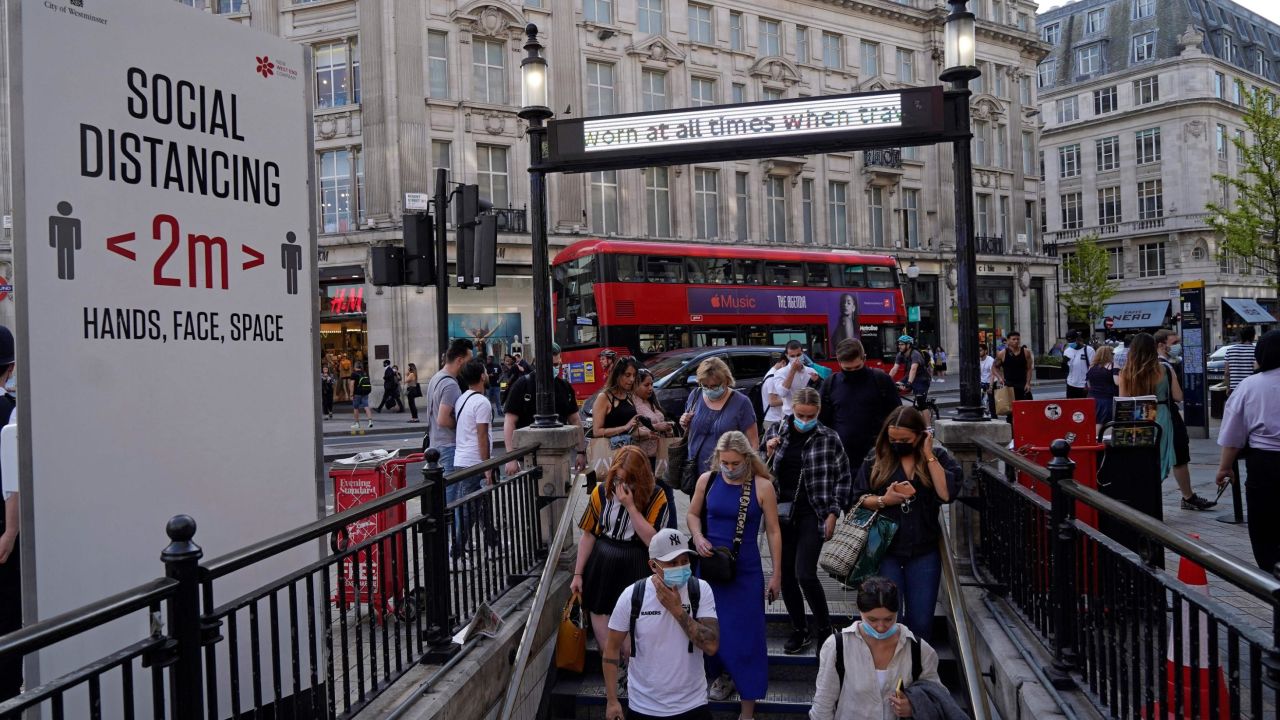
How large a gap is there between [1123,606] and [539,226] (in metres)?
5.54

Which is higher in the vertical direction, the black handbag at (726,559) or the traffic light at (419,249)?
the traffic light at (419,249)

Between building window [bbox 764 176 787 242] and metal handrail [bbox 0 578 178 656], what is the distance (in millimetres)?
38340

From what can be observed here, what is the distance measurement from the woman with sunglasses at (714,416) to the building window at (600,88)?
96.8 feet

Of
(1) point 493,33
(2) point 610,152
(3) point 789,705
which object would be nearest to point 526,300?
(1) point 493,33

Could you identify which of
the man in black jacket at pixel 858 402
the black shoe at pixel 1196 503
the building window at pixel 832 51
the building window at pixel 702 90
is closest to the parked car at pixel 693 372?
the black shoe at pixel 1196 503

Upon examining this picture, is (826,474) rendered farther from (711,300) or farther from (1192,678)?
(711,300)

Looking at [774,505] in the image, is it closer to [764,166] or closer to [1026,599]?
[1026,599]

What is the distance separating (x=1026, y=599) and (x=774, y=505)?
5.23 feet

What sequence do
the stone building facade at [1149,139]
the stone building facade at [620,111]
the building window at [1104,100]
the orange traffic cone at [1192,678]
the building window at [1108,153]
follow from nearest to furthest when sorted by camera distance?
the orange traffic cone at [1192,678], the stone building facade at [620,111], the stone building facade at [1149,139], the building window at [1108,153], the building window at [1104,100]

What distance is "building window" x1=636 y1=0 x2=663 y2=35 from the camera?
36.8 m

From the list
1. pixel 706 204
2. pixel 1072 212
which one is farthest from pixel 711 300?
pixel 1072 212

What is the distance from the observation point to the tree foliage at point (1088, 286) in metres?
54.7

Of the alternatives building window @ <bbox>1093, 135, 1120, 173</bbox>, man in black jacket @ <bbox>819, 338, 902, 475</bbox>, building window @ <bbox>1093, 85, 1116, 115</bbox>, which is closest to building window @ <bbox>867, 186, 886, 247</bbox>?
building window @ <bbox>1093, 135, 1120, 173</bbox>

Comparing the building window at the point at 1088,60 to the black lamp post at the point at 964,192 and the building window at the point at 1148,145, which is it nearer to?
the building window at the point at 1148,145
